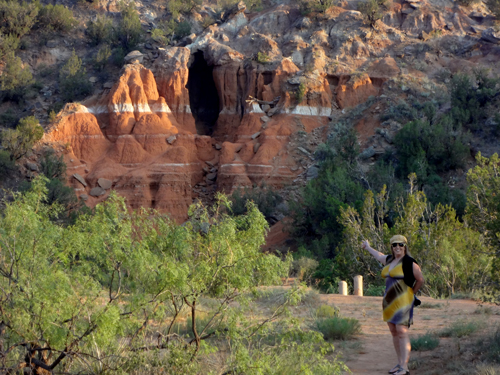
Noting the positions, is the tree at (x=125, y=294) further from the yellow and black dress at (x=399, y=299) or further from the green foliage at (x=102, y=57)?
the green foliage at (x=102, y=57)

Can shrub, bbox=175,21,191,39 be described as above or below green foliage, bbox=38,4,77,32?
below

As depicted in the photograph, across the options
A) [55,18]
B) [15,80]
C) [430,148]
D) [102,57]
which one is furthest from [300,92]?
[55,18]

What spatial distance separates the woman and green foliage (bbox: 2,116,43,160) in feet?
100

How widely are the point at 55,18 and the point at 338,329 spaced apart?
45.6 meters

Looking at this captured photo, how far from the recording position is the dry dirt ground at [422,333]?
7.08 m

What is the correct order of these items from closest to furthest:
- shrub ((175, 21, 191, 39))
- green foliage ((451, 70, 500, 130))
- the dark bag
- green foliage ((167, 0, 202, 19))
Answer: the dark bag
green foliage ((451, 70, 500, 130))
shrub ((175, 21, 191, 39))
green foliage ((167, 0, 202, 19))

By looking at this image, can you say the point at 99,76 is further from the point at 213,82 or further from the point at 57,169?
the point at 57,169

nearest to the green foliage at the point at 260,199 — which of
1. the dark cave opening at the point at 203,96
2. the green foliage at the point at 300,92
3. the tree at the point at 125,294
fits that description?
the green foliage at the point at 300,92

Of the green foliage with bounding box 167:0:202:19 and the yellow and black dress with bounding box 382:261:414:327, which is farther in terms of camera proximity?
the green foliage with bounding box 167:0:202:19

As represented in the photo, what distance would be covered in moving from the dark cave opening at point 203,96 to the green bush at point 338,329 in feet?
115

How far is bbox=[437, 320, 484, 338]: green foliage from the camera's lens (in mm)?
8239

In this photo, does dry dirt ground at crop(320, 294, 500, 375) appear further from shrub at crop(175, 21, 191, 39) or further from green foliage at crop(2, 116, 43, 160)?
shrub at crop(175, 21, 191, 39)

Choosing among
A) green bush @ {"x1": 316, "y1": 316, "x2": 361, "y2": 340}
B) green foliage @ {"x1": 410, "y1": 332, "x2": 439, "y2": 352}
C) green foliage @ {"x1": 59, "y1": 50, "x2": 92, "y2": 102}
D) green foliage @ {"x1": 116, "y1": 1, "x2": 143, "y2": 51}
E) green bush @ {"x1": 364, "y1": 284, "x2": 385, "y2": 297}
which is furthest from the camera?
green foliage @ {"x1": 116, "y1": 1, "x2": 143, "y2": 51}

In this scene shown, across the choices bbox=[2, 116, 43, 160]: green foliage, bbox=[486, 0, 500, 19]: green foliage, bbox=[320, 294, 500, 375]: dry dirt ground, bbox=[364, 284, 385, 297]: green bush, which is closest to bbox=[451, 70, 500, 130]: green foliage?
bbox=[486, 0, 500, 19]: green foliage
